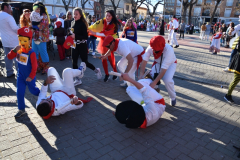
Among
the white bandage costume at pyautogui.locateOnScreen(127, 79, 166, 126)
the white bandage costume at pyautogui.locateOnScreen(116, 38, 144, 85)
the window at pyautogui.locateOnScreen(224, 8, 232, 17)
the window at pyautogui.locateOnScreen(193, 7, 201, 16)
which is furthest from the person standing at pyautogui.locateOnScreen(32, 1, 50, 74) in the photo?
the window at pyautogui.locateOnScreen(224, 8, 232, 17)

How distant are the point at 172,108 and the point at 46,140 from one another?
105 inches

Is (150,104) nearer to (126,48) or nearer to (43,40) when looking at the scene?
(126,48)

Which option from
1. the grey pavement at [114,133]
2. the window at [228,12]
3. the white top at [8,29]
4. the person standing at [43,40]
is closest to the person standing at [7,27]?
the white top at [8,29]

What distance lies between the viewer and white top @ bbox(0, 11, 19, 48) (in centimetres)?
483

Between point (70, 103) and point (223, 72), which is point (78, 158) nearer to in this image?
point (70, 103)

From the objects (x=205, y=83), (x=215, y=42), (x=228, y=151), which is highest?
(x=215, y=42)

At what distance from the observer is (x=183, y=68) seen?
7.39m

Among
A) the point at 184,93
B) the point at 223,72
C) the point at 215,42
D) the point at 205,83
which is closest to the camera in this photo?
the point at 184,93

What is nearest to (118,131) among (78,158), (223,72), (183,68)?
(78,158)

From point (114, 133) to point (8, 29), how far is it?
14.2ft

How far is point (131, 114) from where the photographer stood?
8.98 ft

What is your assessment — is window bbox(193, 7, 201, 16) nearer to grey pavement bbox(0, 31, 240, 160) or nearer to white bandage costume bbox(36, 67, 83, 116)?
grey pavement bbox(0, 31, 240, 160)

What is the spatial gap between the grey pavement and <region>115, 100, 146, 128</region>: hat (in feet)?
1.12

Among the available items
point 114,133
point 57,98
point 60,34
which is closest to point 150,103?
point 114,133
